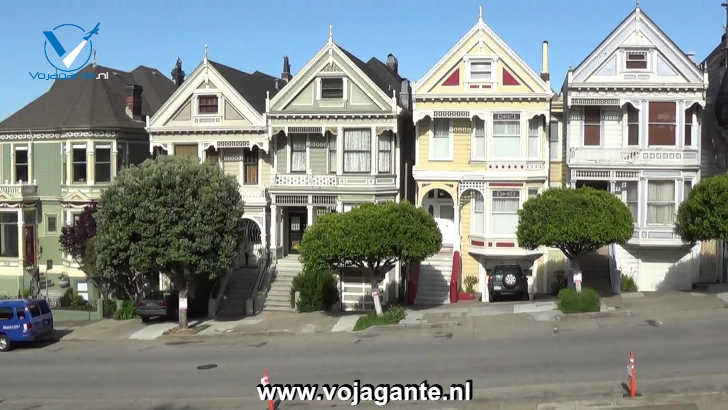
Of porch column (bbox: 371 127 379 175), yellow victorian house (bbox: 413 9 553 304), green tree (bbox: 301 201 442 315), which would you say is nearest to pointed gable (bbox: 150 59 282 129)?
porch column (bbox: 371 127 379 175)

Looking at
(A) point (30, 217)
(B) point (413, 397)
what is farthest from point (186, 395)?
(A) point (30, 217)

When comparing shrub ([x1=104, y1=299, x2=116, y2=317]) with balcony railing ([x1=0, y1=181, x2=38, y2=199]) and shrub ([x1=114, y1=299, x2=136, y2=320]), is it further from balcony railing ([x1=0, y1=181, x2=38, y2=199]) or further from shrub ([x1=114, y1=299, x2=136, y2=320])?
balcony railing ([x1=0, y1=181, x2=38, y2=199])

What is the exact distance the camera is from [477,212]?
3562 cm

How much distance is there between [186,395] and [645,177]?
21.7m

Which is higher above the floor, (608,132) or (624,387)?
(608,132)

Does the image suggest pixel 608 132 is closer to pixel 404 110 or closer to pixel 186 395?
pixel 404 110

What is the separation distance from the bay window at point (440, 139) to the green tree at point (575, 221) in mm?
6661

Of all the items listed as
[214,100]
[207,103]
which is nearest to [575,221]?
[214,100]

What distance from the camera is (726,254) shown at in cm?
3497

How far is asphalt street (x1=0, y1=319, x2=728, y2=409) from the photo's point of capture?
19719 millimetres

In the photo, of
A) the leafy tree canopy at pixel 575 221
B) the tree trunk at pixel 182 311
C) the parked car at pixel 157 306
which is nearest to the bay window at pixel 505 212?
the leafy tree canopy at pixel 575 221

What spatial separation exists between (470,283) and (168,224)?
13.6 m

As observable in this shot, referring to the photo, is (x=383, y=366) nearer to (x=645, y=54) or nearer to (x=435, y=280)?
(x=435, y=280)

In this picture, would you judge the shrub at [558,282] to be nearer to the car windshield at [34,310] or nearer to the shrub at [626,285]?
the shrub at [626,285]
